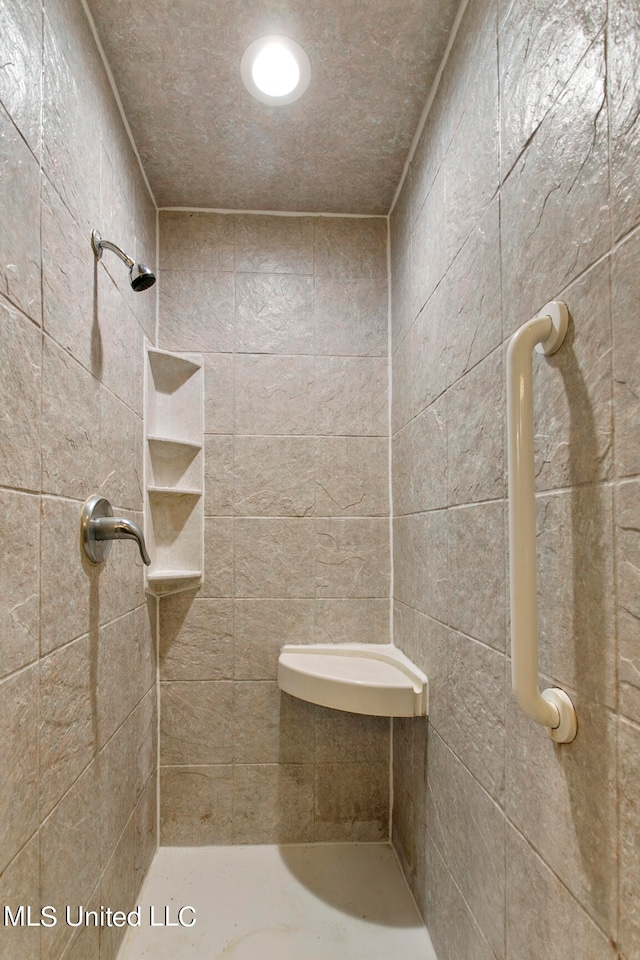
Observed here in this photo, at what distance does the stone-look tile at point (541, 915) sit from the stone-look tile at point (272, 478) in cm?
119

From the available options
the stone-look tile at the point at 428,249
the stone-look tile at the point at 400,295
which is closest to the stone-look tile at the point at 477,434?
the stone-look tile at the point at 428,249

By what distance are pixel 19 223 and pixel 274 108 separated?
0.93 meters

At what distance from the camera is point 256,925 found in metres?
1.41

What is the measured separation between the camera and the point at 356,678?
58.4 inches

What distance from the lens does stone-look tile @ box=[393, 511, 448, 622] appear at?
1.28m

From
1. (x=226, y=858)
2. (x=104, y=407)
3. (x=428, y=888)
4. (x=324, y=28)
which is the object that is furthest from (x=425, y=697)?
(x=324, y=28)

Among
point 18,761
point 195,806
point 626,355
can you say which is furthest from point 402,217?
point 195,806

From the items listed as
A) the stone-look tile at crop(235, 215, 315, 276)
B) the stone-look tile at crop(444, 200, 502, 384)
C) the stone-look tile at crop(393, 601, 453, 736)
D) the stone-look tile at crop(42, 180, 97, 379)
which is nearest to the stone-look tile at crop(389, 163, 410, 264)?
the stone-look tile at crop(235, 215, 315, 276)

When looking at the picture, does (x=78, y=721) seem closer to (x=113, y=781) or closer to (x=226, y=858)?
(x=113, y=781)

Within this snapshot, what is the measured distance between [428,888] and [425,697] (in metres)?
0.50

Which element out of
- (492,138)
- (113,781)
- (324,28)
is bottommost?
(113,781)

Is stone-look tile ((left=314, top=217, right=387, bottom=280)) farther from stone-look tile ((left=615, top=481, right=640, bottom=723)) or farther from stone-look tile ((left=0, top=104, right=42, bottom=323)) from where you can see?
stone-look tile ((left=615, top=481, right=640, bottom=723))

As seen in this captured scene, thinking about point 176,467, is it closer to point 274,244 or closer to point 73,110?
point 274,244

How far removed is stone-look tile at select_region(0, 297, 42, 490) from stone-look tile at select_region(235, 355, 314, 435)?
99 centimetres
